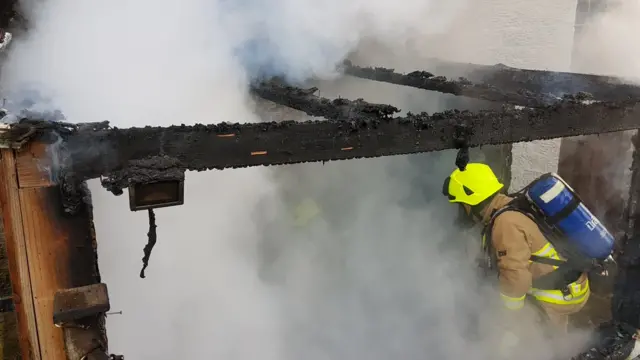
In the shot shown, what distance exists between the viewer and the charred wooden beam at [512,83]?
3.42 m

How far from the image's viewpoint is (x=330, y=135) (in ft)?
6.86

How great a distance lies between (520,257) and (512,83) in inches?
62.2

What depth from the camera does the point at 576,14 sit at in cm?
564

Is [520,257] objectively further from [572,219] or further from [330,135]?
[330,135]

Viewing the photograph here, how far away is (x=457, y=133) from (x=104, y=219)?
2317 millimetres

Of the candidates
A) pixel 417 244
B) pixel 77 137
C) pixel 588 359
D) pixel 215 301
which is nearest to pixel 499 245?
pixel 588 359

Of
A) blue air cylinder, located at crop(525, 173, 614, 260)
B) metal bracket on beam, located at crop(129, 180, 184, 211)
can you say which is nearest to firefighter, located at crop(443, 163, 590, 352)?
blue air cylinder, located at crop(525, 173, 614, 260)

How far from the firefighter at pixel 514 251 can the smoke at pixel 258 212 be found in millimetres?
792

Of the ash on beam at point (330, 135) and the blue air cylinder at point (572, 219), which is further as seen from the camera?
the blue air cylinder at point (572, 219)

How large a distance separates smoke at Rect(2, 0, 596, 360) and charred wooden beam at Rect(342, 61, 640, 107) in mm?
600

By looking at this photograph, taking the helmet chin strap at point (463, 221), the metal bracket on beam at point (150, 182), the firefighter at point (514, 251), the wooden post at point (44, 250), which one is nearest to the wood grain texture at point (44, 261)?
the wooden post at point (44, 250)

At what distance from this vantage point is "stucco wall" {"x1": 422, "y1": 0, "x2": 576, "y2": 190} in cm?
568

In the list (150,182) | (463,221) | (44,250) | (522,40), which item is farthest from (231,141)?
(522,40)

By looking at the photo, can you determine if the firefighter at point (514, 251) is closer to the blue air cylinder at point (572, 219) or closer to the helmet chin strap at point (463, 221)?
the blue air cylinder at point (572, 219)
